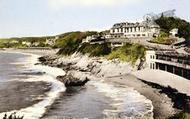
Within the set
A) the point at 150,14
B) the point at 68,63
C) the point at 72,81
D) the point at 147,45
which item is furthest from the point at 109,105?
the point at 150,14

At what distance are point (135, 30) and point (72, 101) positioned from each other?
85.2 m

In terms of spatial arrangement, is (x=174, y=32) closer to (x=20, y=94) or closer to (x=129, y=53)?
(x=129, y=53)

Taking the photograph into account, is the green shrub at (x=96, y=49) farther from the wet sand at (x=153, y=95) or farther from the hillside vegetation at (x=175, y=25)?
the hillside vegetation at (x=175, y=25)

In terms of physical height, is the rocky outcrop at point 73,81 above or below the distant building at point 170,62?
below

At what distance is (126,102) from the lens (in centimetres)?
7000

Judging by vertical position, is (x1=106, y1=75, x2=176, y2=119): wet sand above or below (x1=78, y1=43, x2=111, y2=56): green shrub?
below

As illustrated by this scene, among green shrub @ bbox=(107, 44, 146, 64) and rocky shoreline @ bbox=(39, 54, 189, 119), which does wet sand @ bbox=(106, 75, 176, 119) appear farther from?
green shrub @ bbox=(107, 44, 146, 64)

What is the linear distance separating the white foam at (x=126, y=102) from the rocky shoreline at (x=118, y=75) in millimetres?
1278

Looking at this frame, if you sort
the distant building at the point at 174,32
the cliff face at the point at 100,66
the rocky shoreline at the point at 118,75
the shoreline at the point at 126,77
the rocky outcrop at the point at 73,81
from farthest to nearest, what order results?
the distant building at the point at 174,32
the cliff face at the point at 100,66
the rocky outcrop at the point at 73,81
the rocky shoreline at the point at 118,75
the shoreline at the point at 126,77

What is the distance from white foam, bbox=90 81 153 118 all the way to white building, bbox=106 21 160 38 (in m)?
61.0

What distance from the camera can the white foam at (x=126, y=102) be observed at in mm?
61078

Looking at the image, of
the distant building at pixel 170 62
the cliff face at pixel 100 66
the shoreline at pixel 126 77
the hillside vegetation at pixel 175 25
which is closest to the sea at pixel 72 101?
the shoreline at pixel 126 77

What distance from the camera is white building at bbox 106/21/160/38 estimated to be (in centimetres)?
14750

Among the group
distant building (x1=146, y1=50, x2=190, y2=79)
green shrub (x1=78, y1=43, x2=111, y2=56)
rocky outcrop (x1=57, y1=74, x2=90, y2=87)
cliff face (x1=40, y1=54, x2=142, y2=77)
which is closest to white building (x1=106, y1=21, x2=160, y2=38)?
green shrub (x1=78, y1=43, x2=111, y2=56)
